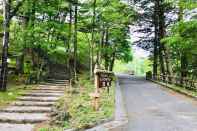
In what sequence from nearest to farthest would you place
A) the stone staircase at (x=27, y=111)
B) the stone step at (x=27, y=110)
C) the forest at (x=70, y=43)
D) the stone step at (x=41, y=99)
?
1. the stone staircase at (x=27, y=111)
2. the stone step at (x=27, y=110)
3. the forest at (x=70, y=43)
4. the stone step at (x=41, y=99)

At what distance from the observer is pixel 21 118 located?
13.1 m

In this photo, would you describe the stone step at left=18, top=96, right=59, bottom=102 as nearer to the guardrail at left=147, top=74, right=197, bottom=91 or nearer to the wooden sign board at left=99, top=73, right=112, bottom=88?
the wooden sign board at left=99, top=73, right=112, bottom=88

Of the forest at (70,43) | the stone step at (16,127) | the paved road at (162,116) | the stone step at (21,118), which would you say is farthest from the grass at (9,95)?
the paved road at (162,116)

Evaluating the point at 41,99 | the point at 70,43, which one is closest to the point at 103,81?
the point at 41,99

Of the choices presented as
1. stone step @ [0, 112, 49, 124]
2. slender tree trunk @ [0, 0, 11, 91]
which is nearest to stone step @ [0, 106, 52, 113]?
stone step @ [0, 112, 49, 124]

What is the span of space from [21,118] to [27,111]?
4.78ft

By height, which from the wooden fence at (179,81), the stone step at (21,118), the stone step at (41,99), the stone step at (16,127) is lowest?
the stone step at (16,127)

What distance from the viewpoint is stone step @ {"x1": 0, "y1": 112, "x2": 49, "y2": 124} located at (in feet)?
42.3

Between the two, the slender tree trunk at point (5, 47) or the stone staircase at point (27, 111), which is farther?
the slender tree trunk at point (5, 47)

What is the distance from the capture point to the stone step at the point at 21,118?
42.3 ft

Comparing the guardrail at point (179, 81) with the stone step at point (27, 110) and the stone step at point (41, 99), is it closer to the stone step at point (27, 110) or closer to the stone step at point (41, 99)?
the stone step at point (41, 99)

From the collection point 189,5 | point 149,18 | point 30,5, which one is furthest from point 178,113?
point 149,18

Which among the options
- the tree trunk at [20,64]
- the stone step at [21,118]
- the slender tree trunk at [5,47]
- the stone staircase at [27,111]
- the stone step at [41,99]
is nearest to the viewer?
the stone staircase at [27,111]

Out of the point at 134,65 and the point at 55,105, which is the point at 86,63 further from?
the point at 134,65
